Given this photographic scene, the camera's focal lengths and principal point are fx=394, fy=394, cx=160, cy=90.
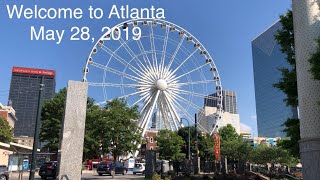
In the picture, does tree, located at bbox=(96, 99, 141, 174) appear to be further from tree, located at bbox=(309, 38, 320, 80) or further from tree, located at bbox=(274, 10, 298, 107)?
tree, located at bbox=(309, 38, 320, 80)

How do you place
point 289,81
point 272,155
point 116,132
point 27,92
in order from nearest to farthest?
point 289,81 → point 116,132 → point 27,92 → point 272,155

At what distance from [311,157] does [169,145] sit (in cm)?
6124

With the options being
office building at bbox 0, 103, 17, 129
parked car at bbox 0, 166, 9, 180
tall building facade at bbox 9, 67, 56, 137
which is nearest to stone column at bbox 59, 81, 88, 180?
tall building facade at bbox 9, 67, 56, 137

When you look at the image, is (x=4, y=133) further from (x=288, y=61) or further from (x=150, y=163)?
(x=288, y=61)

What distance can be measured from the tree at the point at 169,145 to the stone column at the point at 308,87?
59861 mm

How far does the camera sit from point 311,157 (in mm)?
A: 14922

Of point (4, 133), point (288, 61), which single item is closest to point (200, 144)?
point (4, 133)

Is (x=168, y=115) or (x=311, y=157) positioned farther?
(x=168, y=115)

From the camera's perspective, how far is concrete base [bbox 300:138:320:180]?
1477cm

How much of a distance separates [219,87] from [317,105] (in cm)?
4933

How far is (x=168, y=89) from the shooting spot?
6097cm

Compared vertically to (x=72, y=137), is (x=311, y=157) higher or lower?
lower

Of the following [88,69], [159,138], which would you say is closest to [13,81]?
[159,138]

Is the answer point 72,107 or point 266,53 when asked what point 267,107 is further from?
point 72,107
